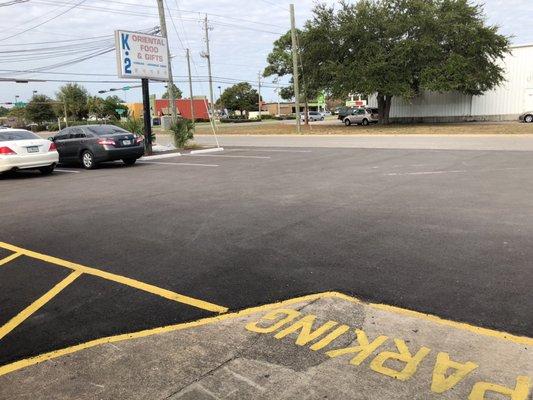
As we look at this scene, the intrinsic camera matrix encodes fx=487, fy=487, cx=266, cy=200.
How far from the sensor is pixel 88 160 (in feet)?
54.5

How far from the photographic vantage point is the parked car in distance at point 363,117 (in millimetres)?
46031

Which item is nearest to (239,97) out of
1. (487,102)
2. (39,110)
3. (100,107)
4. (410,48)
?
(100,107)

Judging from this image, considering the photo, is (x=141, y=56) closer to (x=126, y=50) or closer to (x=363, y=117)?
(x=126, y=50)

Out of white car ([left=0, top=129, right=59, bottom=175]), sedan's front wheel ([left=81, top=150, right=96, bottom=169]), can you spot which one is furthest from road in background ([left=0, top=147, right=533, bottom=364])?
sedan's front wheel ([left=81, top=150, right=96, bottom=169])

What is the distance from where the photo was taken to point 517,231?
21.1 ft

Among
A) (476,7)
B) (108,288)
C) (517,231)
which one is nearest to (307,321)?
(108,288)

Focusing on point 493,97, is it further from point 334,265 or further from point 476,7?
point 334,265

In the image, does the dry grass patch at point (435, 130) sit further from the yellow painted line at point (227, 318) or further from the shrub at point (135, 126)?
the yellow painted line at point (227, 318)

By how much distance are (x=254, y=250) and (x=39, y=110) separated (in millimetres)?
102759

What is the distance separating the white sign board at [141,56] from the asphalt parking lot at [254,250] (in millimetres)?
9449

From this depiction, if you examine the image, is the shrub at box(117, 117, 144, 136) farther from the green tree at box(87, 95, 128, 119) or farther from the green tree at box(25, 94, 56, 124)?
the green tree at box(25, 94, 56, 124)

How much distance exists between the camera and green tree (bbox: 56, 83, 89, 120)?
293ft

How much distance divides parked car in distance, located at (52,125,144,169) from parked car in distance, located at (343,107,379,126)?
32442 mm

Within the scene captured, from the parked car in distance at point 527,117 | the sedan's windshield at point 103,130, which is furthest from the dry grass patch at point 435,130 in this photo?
the sedan's windshield at point 103,130
